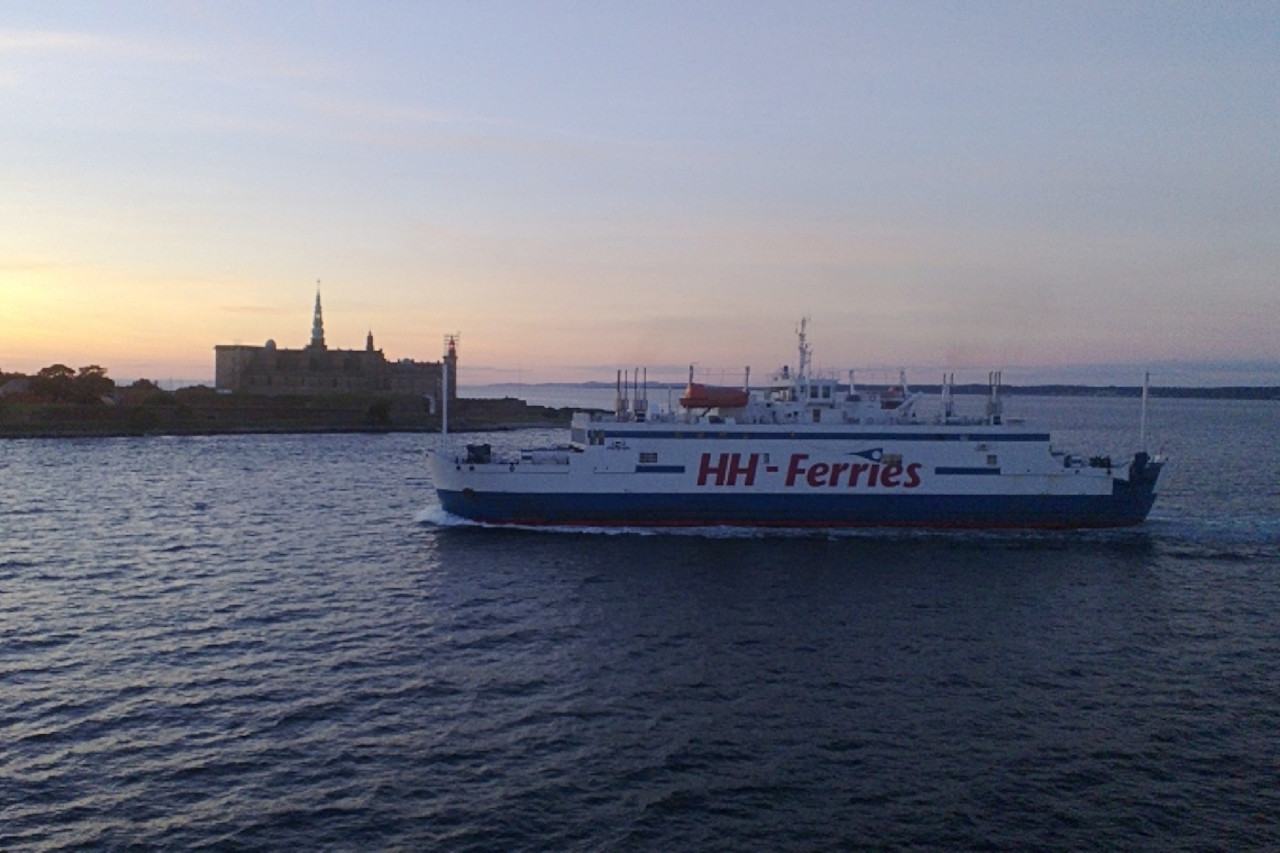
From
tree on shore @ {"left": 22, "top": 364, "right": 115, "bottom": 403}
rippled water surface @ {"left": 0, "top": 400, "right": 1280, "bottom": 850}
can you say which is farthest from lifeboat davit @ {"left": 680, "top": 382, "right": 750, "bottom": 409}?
tree on shore @ {"left": 22, "top": 364, "right": 115, "bottom": 403}

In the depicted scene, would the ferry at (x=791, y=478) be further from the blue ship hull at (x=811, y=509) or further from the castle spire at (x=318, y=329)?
the castle spire at (x=318, y=329)

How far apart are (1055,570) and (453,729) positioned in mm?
22571

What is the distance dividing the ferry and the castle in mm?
79224

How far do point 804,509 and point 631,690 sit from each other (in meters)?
19.5

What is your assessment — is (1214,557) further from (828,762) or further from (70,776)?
(70,776)

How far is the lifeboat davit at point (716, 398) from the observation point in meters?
38.5

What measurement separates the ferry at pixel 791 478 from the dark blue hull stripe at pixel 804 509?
0.13 ft

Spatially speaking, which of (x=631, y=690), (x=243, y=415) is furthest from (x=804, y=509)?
(x=243, y=415)

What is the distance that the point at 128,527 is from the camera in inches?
1416

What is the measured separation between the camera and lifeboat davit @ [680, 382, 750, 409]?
38.5m

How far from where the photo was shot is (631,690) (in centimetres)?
1906

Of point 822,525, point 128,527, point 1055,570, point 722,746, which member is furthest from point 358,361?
point 722,746

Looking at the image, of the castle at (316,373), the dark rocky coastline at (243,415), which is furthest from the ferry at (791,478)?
the castle at (316,373)

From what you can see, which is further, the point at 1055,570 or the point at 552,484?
the point at 552,484
